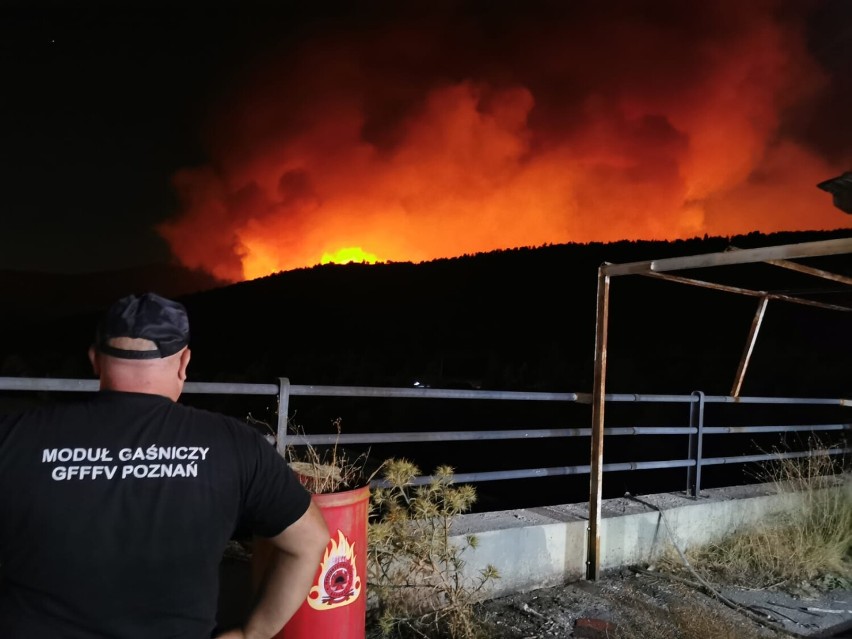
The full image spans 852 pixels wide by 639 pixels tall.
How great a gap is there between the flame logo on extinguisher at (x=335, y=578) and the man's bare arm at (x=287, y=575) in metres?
0.97

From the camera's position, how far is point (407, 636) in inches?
156

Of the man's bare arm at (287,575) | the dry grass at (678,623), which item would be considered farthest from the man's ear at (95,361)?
the dry grass at (678,623)

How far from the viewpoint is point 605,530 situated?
534 cm

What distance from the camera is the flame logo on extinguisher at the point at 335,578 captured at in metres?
2.94

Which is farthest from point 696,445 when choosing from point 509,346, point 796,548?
point 509,346

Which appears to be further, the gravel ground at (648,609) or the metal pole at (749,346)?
the metal pole at (749,346)

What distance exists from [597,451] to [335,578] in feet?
9.08

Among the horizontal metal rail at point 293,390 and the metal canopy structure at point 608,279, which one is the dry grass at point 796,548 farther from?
the horizontal metal rail at point 293,390

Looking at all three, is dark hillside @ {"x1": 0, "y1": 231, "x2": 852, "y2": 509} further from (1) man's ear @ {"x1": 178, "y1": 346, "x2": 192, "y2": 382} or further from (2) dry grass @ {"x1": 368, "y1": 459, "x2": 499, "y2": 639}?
(1) man's ear @ {"x1": 178, "y1": 346, "x2": 192, "y2": 382}

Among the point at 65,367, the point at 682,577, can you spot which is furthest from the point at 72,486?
the point at 65,367

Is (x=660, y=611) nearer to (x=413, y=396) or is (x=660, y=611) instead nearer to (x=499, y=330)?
(x=413, y=396)

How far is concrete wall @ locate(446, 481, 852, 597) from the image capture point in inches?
186

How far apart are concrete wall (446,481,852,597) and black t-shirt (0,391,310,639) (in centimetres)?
302

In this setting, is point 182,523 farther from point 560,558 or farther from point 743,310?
point 743,310
